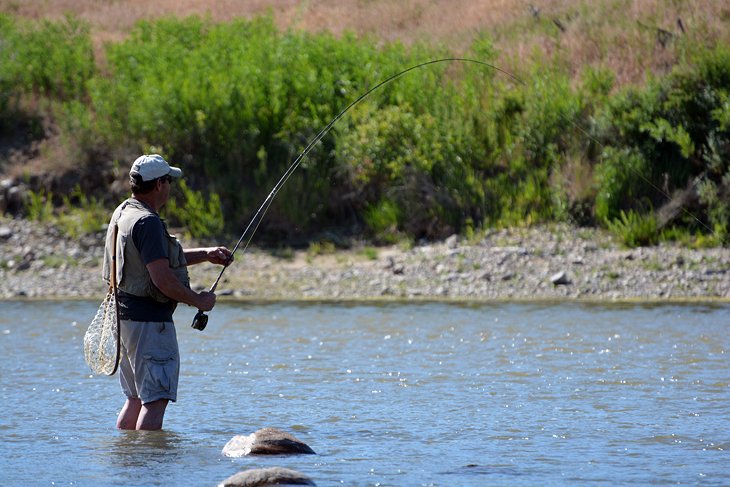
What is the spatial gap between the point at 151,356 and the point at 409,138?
36.3 feet

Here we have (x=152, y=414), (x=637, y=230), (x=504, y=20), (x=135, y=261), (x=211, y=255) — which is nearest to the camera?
(x=135, y=261)

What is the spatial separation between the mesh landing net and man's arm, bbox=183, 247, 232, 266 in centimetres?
47

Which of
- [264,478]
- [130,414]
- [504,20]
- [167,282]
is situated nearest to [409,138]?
[504,20]

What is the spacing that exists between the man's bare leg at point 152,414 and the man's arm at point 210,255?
739 mm

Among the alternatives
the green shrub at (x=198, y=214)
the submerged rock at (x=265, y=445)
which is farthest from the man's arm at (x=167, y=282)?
the green shrub at (x=198, y=214)

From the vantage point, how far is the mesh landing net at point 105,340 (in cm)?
630

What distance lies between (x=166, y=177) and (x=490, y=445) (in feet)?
7.13

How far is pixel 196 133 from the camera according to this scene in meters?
18.0

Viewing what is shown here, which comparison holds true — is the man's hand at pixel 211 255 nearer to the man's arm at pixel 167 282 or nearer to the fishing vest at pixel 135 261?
the fishing vest at pixel 135 261

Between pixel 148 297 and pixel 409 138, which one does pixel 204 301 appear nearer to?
pixel 148 297

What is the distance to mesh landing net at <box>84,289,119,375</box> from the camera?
6297 mm

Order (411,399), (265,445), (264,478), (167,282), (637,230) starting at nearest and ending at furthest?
(264,478)
(167,282)
(265,445)
(411,399)
(637,230)

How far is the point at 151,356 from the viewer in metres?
6.21

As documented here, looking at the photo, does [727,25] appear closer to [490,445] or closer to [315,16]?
[315,16]
